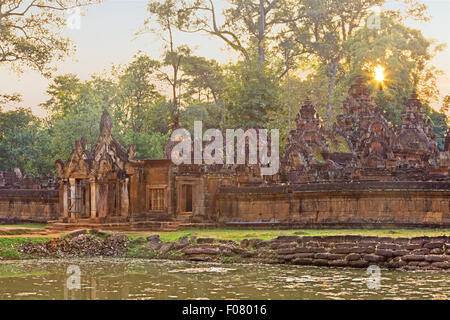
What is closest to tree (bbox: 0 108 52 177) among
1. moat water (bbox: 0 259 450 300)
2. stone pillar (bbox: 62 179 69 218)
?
stone pillar (bbox: 62 179 69 218)

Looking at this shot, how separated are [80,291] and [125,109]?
48.9 meters

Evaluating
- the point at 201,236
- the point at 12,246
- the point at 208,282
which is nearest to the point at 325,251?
the point at 208,282

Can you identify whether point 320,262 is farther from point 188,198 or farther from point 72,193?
point 72,193

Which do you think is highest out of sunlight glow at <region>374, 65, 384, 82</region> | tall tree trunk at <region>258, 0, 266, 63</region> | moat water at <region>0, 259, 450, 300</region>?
tall tree trunk at <region>258, 0, 266, 63</region>

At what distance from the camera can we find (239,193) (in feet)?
92.3

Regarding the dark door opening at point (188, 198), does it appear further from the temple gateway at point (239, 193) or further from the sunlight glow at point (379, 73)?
the sunlight glow at point (379, 73)

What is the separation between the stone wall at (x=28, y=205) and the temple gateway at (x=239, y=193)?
57.7 inches

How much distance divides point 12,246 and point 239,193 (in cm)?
945

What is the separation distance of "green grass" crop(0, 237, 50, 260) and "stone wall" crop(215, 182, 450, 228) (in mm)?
8272

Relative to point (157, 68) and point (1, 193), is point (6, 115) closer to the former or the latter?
point (157, 68)

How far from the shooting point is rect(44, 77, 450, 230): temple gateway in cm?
2391

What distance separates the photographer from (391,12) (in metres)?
62.4

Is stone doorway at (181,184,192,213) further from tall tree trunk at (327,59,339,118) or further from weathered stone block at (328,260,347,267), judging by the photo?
tall tree trunk at (327,59,339,118)

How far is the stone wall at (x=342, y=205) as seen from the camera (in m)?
23.5
